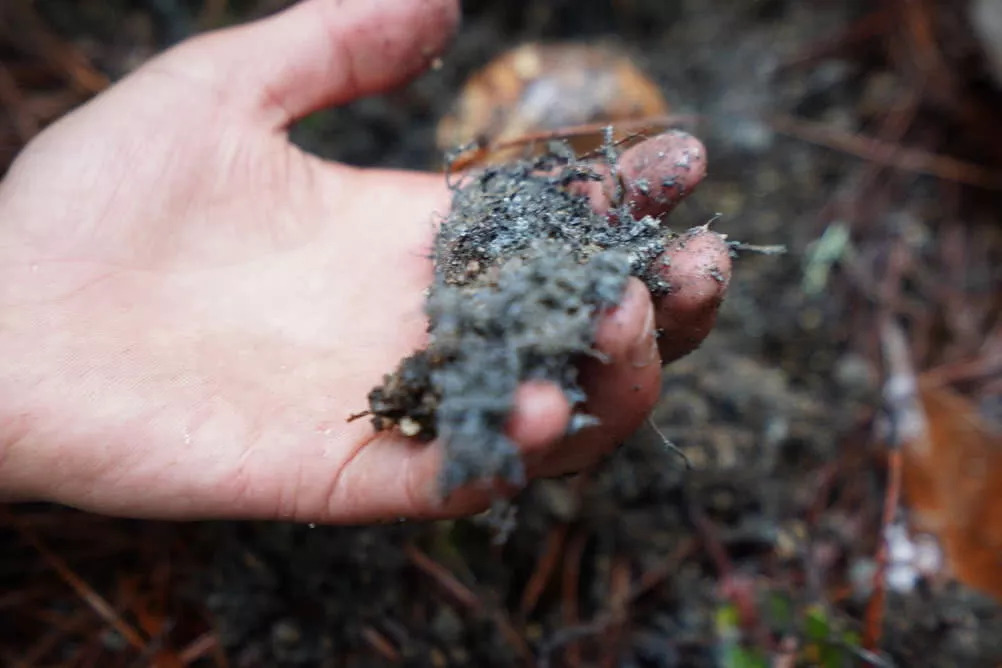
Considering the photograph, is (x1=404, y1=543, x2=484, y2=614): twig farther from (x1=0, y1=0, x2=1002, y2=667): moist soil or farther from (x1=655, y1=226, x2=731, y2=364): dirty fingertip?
(x1=655, y1=226, x2=731, y2=364): dirty fingertip

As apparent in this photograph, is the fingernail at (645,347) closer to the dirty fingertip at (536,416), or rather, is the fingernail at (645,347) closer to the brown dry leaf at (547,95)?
the dirty fingertip at (536,416)

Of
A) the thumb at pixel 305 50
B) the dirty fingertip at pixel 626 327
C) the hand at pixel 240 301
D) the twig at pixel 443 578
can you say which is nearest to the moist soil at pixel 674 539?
the twig at pixel 443 578

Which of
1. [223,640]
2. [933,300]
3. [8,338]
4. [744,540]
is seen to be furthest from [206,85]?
[933,300]

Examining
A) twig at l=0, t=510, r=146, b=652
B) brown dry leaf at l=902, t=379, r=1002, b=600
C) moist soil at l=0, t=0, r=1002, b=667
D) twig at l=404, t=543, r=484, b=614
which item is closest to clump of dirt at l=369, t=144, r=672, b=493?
moist soil at l=0, t=0, r=1002, b=667

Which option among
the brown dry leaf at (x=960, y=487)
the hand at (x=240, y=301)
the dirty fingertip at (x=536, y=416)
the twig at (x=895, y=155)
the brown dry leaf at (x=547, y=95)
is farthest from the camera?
the twig at (x=895, y=155)

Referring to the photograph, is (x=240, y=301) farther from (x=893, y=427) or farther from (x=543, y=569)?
(x=893, y=427)

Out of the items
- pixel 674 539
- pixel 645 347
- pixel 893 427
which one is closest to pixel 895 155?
pixel 893 427
